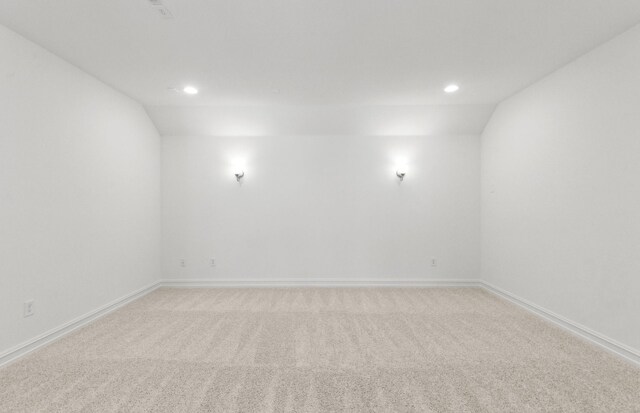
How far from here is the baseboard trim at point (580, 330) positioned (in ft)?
7.66

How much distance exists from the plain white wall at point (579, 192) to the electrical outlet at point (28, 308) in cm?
510

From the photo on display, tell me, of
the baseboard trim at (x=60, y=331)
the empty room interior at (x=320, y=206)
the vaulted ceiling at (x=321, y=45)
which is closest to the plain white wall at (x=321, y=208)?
the empty room interior at (x=320, y=206)

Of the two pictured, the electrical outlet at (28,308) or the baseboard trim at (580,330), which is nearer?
the baseboard trim at (580,330)

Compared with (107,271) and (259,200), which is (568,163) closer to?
A: (259,200)

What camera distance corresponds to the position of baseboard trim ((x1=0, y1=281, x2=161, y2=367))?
2316 mm

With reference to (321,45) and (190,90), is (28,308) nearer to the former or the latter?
(190,90)

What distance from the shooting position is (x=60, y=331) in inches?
109

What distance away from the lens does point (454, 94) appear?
3.78 meters

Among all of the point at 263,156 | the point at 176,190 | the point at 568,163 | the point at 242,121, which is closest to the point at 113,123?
the point at 176,190

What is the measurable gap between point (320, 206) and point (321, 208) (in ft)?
0.12

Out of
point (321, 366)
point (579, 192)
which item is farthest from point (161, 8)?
point (579, 192)

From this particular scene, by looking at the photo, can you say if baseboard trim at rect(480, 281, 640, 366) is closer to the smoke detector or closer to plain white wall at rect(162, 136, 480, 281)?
plain white wall at rect(162, 136, 480, 281)

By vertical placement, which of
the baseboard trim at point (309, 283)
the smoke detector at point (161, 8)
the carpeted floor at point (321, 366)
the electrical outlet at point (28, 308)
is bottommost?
the carpeted floor at point (321, 366)

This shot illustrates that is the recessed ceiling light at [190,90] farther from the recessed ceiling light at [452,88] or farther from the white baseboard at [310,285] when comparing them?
the recessed ceiling light at [452,88]
